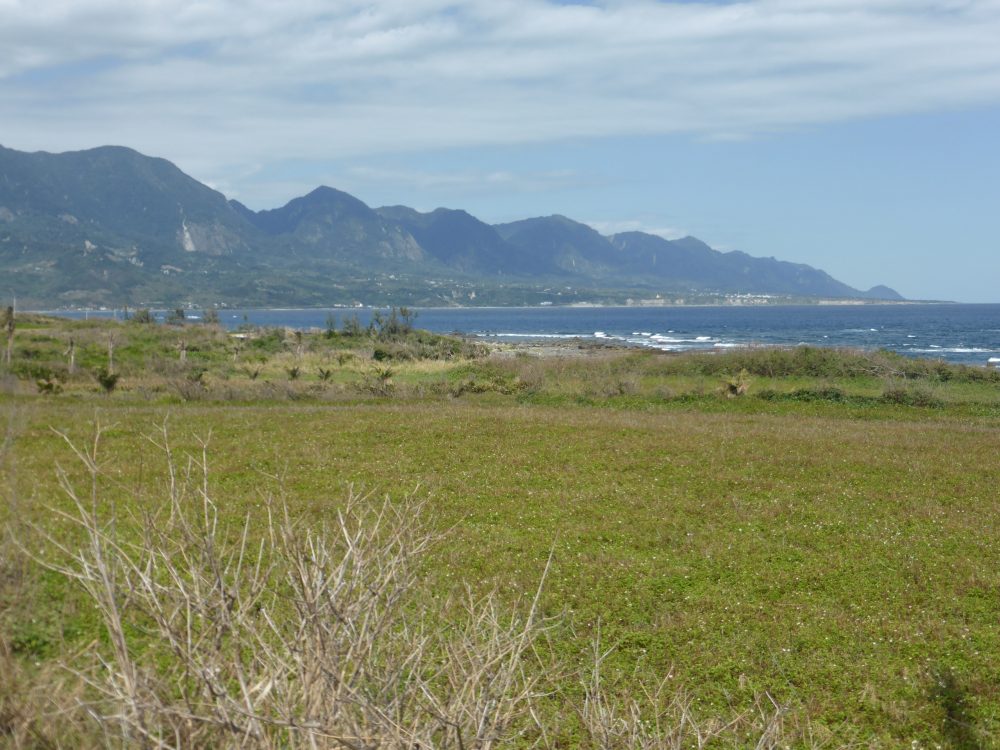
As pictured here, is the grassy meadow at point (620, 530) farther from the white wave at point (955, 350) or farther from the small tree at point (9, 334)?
the white wave at point (955, 350)

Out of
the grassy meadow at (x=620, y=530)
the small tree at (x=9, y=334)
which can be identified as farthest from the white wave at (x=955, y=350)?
the small tree at (x=9, y=334)

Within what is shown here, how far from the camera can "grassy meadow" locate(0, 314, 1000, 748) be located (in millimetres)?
7000

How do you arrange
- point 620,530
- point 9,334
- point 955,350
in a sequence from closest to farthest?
point 620,530, point 9,334, point 955,350

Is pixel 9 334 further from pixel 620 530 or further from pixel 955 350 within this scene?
pixel 955 350

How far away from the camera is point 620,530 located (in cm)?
1362

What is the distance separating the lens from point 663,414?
26516 millimetres

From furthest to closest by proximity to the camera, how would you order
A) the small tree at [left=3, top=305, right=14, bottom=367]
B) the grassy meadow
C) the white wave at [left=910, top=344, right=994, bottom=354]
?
1. the white wave at [left=910, top=344, right=994, bottom=354]
2. the small tree at [left=3, top=305, right=14, bottom=367]
3. the grassy meadow

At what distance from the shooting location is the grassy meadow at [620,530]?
700 centimetres

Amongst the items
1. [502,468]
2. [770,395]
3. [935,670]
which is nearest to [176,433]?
[502,468]

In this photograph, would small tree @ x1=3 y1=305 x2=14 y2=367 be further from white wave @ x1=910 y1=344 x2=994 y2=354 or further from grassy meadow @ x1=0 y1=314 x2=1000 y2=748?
white wave @ x1=910 y1=344 x2=994 y2=354

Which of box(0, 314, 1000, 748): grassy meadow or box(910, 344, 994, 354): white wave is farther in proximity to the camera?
box(910, 344, 994, 354): white wave

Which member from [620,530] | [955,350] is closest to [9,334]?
[620,530]

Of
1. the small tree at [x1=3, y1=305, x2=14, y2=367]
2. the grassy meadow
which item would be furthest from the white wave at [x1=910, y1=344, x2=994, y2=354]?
the small tree at [x1=3, y1=305, x2=14, y2=367]

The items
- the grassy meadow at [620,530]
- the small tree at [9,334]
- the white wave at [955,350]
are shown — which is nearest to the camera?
the grassy meadow at [620,530]
